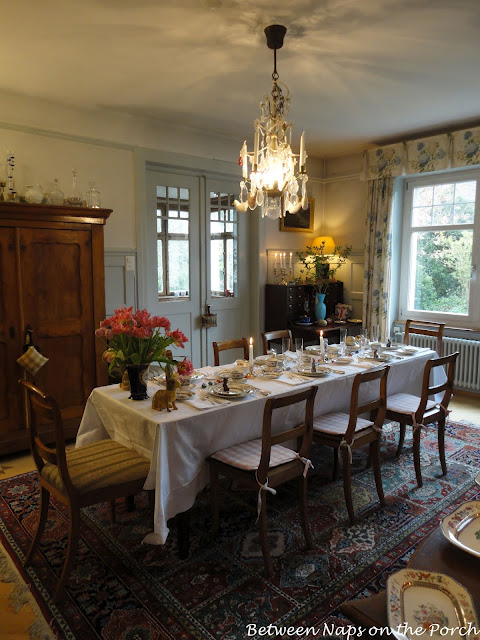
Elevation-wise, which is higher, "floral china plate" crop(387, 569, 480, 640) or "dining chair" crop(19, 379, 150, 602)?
"floral china plate" crop(387, 569, 480, 640)

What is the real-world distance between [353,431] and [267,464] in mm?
695

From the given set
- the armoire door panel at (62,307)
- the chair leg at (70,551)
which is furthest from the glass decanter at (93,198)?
the chair leg at (70,551)

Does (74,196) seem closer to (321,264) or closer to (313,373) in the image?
(313,373)

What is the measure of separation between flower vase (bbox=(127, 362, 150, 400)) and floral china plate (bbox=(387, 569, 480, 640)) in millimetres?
1627

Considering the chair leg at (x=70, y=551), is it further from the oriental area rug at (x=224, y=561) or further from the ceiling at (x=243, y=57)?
the ceiling at (x=243, y=57)

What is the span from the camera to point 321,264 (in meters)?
5.50

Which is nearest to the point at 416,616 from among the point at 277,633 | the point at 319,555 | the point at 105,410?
the point at 277,633

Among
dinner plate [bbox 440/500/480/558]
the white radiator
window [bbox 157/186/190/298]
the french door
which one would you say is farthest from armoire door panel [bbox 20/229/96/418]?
the white radiator

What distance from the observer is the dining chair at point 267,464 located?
214 centimetres

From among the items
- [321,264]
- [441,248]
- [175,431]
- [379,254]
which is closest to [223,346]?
[175,431]

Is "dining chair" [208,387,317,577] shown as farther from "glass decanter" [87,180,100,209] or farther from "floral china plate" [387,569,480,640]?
"glass decanter" [87,180,100,209]

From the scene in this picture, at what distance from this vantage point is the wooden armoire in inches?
133

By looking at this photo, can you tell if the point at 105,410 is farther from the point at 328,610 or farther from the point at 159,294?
the point at 159,294

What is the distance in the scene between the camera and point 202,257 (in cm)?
511
